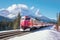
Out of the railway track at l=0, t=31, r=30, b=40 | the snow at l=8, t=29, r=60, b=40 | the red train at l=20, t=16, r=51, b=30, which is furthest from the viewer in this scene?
the railway track at l=0, t=31, r=30, b=40

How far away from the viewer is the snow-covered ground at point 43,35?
23.4ft

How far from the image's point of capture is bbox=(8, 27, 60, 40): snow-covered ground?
7133 millimetres

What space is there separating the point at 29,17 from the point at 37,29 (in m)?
0.60

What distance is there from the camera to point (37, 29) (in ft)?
25.4

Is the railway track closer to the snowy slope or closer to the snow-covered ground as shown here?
the snow-covered ground

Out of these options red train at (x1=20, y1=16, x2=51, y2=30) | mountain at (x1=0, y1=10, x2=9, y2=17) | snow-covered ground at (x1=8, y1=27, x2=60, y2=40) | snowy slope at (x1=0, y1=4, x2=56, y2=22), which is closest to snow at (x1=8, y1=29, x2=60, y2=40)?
snow-covered ground at (x1=8, y1=27, x2=60, y2=40)

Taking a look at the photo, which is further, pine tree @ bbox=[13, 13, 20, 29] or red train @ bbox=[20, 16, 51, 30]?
red train @ bbox=[20, 16, 51, 30]

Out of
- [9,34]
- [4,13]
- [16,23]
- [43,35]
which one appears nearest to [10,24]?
[16,23]

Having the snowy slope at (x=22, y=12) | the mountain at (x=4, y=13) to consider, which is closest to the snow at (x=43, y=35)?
the snowy slope at (x=22, y=12)

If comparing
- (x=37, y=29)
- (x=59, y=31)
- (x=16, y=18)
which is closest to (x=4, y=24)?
(x=16, y=18)

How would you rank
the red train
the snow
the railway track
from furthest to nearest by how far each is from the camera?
1. the railway track
2. the red train
3. the snow

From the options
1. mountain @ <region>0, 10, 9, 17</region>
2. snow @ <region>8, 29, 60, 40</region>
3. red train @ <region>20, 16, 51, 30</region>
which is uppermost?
mountain @ <region>0, 10, 9, 17</region>

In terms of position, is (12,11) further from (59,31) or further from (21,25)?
(59,31)

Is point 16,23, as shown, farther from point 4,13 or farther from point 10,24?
point 4,13
